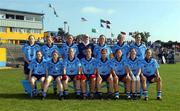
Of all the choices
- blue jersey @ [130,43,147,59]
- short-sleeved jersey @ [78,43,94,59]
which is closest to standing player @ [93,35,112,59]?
short-sleeved jersey @ [78,43,94,59]

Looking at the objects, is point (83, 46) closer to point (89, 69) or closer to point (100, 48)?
point (100, 48)

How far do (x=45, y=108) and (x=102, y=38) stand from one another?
2.96 meters

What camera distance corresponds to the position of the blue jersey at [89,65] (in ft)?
36.2

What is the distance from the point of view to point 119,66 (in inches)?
433

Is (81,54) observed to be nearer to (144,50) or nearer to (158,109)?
(144,50)

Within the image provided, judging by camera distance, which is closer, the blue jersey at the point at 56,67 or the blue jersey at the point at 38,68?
the blue jersey at the point at 56,67

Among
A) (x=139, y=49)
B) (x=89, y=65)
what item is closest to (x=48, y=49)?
(x=89, y=65)

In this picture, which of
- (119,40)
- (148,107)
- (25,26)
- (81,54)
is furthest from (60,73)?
(25,26)

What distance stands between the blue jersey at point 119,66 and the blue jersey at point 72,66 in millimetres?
946

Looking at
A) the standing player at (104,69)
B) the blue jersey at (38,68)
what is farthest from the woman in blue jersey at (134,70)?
the blue jersey at (38,68)

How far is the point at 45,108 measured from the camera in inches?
360

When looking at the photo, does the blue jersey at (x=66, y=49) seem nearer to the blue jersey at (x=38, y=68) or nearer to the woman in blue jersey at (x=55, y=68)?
the woman in blue jersey at (x=55, y=68)

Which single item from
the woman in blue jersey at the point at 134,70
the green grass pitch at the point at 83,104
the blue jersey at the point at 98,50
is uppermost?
the blue jersey at the point at 98,50

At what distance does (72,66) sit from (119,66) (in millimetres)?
1272
